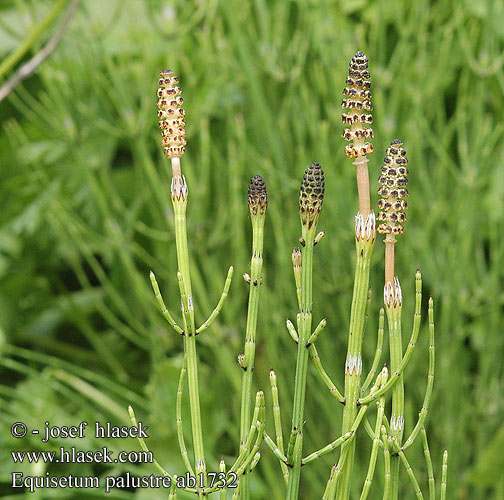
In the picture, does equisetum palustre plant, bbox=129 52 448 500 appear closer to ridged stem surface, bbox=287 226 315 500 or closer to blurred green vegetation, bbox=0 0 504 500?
ridged stem surface, bbox=287 226 315 500

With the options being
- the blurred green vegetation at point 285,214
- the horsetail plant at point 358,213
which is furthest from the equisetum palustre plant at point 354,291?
the blurred green vegetation at point 285,214

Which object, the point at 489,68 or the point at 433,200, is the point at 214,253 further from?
the point at 489,68

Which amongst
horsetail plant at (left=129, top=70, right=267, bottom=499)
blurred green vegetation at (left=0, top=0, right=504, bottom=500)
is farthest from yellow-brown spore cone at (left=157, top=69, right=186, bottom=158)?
blurred green vegetation at (left=0, top=0, right=504, bottom=500)

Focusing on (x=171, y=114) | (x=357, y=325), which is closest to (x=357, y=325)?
(x=357, y=325)

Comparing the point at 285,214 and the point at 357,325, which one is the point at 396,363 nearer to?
the point at 357,325

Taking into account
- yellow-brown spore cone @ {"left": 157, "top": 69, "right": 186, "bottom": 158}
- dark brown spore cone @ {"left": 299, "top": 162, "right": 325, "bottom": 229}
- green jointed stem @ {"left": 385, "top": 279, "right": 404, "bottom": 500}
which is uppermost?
yellow-brown spore cone @ {"left": 157, "top": 69, "right": 186, "bottom": 158}

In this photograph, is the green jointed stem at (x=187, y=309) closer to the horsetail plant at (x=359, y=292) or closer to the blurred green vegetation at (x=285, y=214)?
the horsetail plant at (x=359, y=292)

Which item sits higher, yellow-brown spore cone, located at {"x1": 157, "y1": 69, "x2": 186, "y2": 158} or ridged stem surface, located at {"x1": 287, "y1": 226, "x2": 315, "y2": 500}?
yellow-brown spore cone, located at {"x1": 157, "y1": 69, "x2": 186, "y2": 158}
